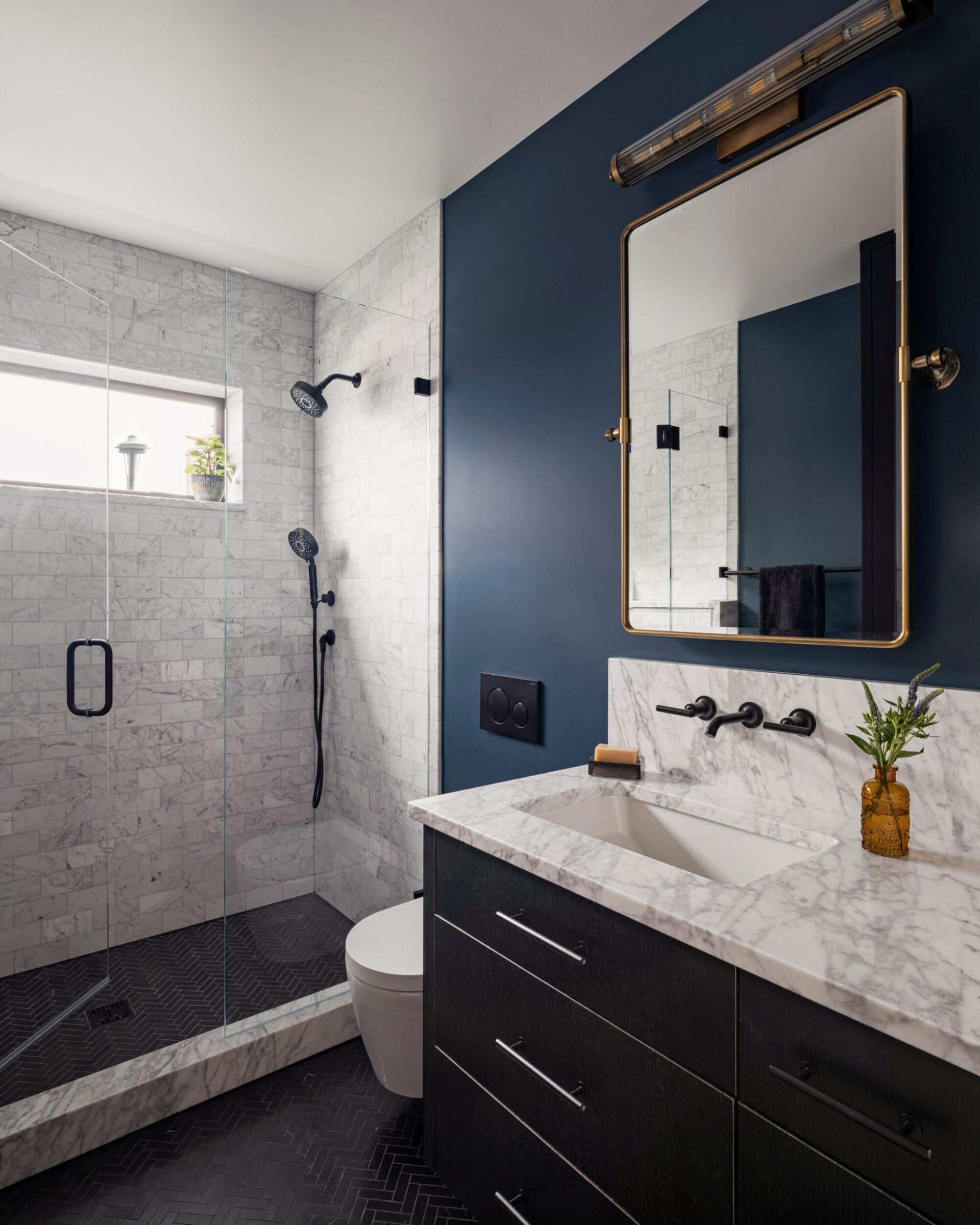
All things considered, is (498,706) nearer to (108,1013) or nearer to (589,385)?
(589,385)

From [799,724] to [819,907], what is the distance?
18.9 inches

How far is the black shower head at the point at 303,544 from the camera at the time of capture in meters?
2.23

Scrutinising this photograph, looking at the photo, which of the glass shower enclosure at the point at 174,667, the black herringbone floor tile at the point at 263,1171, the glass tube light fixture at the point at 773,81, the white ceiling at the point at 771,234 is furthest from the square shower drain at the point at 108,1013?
the glass tube light fixture at the point at 773,81

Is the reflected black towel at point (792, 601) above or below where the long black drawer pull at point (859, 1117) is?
Result: above

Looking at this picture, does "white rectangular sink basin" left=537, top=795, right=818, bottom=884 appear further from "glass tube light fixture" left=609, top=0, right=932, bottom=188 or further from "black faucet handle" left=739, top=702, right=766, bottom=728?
"glass tube light fixture" left=609, top=0, right=932, bottom=188

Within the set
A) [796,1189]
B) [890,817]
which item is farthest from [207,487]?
→ [796,1189]

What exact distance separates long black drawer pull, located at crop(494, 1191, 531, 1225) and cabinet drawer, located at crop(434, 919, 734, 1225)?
0.49 feet

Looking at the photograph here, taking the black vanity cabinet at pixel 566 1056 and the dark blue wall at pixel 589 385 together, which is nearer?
the black vanity cabinet at pixel 566 1056

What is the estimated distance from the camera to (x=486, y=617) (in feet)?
7.49

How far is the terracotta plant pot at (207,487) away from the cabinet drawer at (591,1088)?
1533 millimetres

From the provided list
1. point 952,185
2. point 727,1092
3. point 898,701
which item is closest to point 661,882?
point 727,1092

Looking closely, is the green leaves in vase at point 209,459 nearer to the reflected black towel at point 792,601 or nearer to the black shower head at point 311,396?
the black shower head at point 311,396

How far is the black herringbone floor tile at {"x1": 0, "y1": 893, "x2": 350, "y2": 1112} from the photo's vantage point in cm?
195

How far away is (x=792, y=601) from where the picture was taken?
1.41 m
